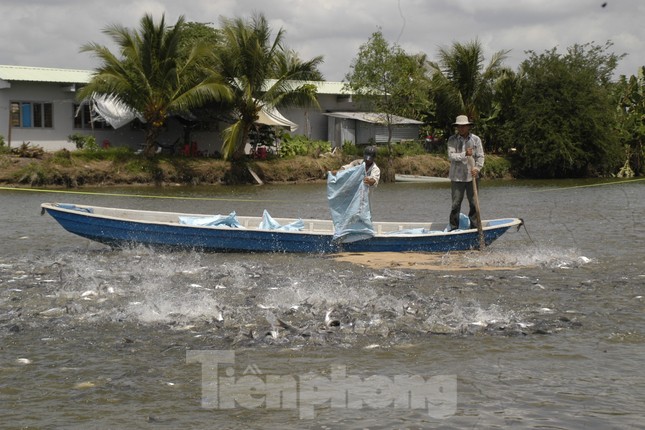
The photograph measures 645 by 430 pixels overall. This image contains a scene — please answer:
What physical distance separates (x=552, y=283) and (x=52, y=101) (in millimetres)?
30356

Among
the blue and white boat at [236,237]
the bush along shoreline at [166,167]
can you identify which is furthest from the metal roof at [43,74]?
the blue and white boat at [236,237]

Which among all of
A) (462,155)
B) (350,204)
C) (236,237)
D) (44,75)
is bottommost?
(236,237)

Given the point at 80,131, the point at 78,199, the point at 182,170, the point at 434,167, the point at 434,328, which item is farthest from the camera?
the point at 434,167

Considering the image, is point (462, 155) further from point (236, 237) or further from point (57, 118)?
point (57, 118)

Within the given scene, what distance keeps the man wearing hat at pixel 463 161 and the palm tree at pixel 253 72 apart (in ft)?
73.1

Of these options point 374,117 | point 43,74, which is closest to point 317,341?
point 43,74

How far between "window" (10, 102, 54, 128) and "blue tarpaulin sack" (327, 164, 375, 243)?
25.7 metres

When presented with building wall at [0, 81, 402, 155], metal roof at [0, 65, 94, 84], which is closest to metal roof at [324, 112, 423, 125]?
building wall at [0, 81, 402, 155]

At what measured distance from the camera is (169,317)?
938 cm

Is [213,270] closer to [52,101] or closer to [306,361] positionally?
[306,361]

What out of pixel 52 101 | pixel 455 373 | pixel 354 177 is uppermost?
pixel 52 101

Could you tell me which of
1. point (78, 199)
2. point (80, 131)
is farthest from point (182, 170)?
point (78, 199)

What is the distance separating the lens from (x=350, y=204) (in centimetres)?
1443

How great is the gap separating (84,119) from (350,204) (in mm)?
26941
